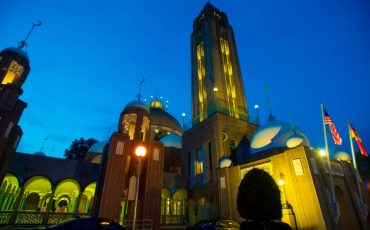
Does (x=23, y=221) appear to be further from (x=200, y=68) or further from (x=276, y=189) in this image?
(x=200, y=68)

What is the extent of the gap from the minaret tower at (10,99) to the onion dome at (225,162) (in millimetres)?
19043

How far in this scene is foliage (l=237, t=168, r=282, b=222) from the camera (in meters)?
12.5

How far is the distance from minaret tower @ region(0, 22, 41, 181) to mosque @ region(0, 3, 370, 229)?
8cm

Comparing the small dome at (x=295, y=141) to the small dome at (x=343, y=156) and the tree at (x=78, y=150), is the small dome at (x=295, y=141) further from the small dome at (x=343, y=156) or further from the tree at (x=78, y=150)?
the tree at (x=78, y=150)

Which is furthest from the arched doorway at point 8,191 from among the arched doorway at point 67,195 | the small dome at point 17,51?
the small dome at point 17,51

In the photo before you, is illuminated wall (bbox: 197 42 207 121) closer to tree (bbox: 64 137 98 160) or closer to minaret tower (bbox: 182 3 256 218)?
minaret tower (bbox: 182 3 256 218)

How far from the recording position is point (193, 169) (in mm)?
27281

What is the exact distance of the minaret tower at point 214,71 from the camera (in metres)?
29.1

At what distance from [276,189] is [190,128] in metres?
17.4

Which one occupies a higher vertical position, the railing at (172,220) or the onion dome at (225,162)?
the onion dome at (225,162)

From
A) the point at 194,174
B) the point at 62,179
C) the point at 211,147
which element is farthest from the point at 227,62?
the point at 62,179

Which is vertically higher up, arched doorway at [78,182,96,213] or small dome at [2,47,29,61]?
small dome at [2,47,29,61]

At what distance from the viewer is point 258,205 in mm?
12711

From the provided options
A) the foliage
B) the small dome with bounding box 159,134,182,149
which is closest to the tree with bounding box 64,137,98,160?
the small dome with bounding box 159,134,182,149
